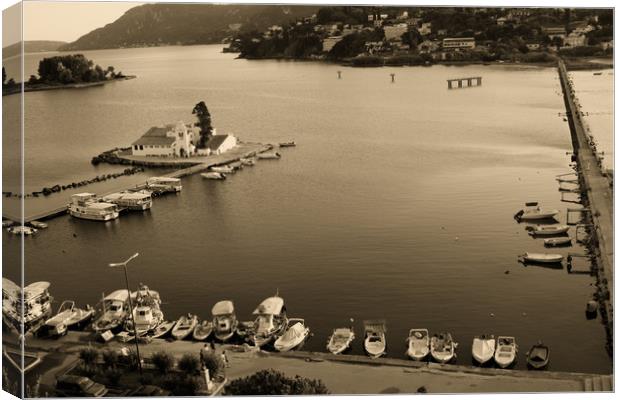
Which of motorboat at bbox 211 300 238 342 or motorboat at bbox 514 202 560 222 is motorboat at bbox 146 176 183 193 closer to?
motorboat at bbox 211 300 238 342

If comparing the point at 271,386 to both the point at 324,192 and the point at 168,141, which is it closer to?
the point at 324,192

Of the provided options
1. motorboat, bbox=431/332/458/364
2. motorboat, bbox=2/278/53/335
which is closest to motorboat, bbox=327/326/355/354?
motorboat, bbox=431/332/458/364

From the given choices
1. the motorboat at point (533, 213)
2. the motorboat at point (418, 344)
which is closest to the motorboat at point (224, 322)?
the motorboat at point (418, 344)

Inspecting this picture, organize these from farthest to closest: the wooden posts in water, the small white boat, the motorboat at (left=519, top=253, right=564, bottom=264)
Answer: the small white boat, the motorboat at (left=519, top=253, right=564, bottom=264), the wooden posts in water

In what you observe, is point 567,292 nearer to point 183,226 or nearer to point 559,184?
point 559,184

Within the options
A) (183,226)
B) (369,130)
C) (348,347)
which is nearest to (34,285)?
(183,226)

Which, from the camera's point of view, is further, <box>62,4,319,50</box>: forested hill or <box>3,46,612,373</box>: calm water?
<box>3,46,612,373</box>: calm water

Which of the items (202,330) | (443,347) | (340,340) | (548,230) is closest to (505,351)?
(443,347)
